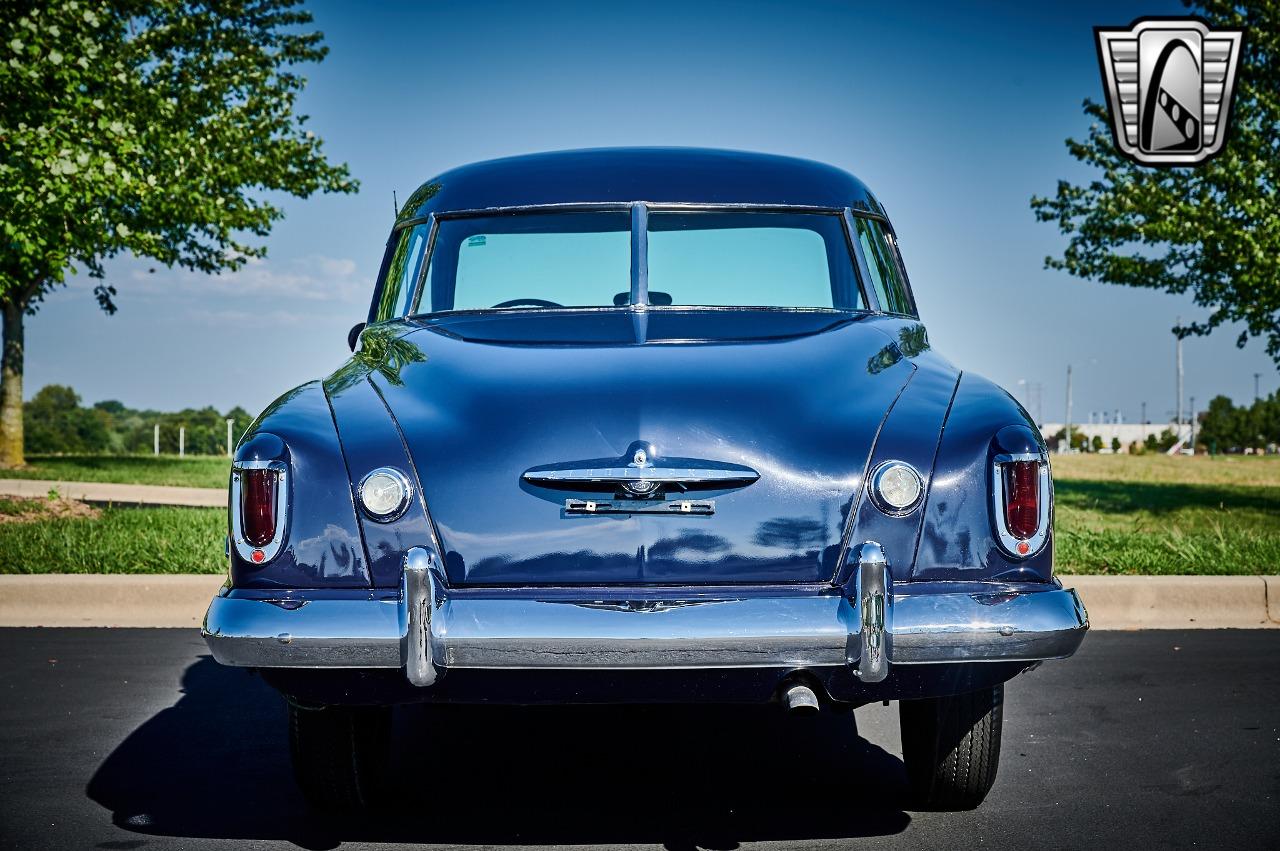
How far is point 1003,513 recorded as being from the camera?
331cm

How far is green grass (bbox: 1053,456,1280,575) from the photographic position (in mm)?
8977

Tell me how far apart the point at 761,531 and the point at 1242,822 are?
6.14ft

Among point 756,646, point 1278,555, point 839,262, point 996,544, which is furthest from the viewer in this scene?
point 1278,555

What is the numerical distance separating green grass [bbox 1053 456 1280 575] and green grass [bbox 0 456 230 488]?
11421mm

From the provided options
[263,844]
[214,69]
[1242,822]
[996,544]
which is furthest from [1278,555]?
[214,69]

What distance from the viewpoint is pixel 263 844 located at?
374 cm

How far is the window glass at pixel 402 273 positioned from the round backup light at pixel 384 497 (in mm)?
1323

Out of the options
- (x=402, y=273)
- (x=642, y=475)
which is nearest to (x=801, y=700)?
(x=642, y=475)

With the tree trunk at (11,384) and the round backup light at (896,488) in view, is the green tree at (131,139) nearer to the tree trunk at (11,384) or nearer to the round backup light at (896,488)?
the tree trunk at (11,384)

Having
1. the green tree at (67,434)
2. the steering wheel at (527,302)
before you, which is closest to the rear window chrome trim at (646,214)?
the steering wheel at (527,302)

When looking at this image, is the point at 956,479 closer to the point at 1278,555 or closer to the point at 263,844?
the point at 263,844

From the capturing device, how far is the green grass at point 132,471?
741 inches

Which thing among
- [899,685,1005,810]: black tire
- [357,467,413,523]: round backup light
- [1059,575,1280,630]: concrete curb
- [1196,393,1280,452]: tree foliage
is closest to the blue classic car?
[357,467,413,523]: round backup light

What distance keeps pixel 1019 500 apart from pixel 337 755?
2063mm
